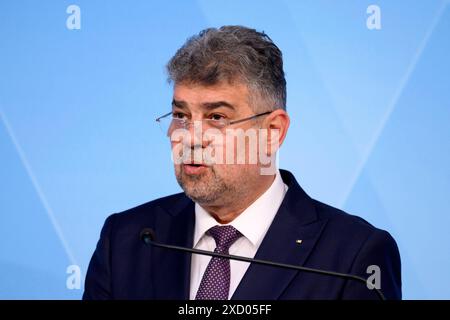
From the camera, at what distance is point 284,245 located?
2592 millimetres

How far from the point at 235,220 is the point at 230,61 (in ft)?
1.52

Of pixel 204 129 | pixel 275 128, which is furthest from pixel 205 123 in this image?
pixel 275 128

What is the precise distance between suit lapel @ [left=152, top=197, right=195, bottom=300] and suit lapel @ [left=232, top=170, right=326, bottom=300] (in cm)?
17

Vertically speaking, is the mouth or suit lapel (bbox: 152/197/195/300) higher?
the mouth

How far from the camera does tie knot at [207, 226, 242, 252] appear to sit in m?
2.63

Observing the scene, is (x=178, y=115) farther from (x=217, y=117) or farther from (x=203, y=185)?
(x=203, y=185)

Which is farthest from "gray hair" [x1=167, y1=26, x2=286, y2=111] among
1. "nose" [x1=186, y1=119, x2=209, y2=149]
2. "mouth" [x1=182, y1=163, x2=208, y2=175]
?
"mouth" [x1=182, y1=163, x2=208, y2=175]

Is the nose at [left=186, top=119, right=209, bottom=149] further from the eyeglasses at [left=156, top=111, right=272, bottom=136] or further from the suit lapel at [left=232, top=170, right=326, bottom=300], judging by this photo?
the suit lapel at [left=232, top=170, right=326, bottom=300]

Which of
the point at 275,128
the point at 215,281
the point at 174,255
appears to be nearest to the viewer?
the point at 215,281

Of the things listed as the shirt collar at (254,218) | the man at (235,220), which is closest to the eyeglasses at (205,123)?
the man at (235,220)

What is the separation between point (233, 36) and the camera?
2598mm

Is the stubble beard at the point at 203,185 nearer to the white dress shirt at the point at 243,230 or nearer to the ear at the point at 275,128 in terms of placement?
the white dress shirt at the point at 243,230

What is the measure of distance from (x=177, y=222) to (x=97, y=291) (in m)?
0.31
